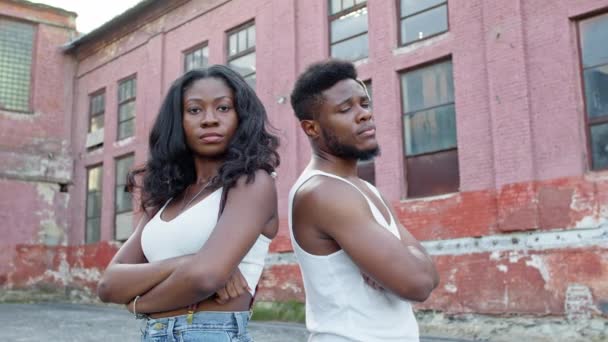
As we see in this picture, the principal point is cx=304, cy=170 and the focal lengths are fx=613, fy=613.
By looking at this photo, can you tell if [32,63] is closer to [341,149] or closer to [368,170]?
[368,170]

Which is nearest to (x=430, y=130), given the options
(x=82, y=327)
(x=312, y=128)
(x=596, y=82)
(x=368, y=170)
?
(x=368, y=170)

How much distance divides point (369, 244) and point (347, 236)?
7cm

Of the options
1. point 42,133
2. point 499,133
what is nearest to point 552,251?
point 499,133

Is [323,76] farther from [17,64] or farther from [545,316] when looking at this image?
[17,64]

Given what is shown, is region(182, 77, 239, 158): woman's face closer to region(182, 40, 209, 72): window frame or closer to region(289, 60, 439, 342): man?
region(289, 60, 439, 342): man

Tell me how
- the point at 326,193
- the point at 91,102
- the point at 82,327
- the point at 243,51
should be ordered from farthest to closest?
the point at 91,102
the point at 243,51
the point at 82,327
the point at 326,193

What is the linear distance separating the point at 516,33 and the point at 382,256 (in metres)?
7.81

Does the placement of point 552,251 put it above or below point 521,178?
below

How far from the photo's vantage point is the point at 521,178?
842 centimetres

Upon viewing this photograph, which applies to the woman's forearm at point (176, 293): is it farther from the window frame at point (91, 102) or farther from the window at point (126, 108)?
the window frame at point (91, 102)

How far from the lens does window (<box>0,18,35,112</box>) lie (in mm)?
17656

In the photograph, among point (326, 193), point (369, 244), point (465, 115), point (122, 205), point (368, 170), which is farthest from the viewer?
point (122, 205)

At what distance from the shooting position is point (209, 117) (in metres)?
2.09

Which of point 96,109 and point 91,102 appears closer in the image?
point 96,109
